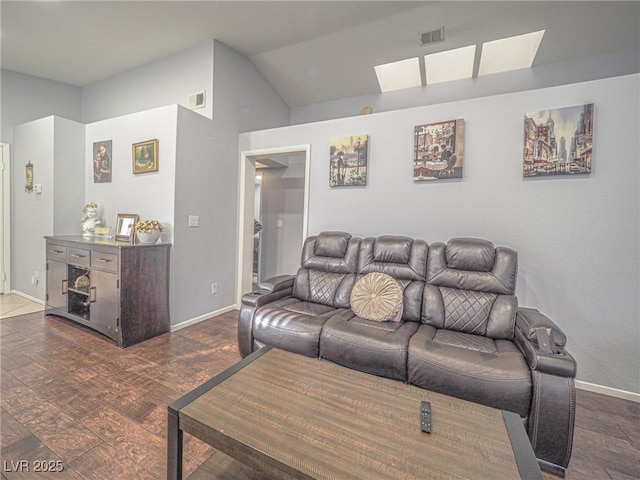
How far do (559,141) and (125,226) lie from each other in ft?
14.4

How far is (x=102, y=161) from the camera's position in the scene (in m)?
3.65

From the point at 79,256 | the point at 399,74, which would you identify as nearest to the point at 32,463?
the point at 79,256

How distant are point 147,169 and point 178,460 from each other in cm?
301

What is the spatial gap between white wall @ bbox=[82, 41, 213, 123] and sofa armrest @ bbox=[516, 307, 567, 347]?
3.67m

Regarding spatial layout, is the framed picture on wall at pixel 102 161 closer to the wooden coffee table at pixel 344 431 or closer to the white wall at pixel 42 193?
the white wall at pixel 42 193

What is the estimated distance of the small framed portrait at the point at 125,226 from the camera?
3.30 m

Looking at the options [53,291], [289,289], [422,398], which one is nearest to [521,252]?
[422,398]

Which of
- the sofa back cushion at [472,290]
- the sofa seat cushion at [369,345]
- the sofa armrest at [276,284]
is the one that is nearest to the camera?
the sofa seat cushion at [369,345]

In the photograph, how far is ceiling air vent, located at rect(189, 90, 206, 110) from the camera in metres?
3.45

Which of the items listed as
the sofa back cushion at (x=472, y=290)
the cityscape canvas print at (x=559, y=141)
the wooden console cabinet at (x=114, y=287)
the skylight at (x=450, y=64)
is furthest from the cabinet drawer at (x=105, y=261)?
the skylight at (x=450, y=64)

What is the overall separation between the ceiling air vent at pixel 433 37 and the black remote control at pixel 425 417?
3.57 metres

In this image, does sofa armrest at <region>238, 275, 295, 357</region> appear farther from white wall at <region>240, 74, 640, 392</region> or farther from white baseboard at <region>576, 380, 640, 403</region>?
white baseboard at <region>576, 380, 640, 403</region>

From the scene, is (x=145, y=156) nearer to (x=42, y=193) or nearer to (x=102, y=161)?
(x=102, y=161)

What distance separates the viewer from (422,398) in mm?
1266
